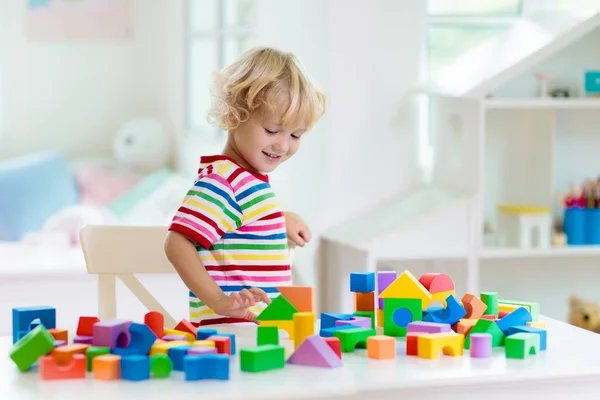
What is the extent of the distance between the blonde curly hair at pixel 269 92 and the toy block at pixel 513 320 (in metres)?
0.39

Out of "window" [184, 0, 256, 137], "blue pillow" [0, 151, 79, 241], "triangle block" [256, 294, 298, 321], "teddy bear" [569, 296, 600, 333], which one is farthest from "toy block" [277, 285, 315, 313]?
"blue pillow" [0, 151, 79, 241]

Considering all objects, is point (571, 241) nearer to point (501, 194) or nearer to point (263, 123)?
point (501, 194)

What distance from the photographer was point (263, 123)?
1.37 meters

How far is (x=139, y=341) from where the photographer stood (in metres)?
1.06

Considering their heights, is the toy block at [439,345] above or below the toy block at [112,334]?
below

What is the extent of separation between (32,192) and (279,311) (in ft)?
7.78

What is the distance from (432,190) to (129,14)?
188 centimetres

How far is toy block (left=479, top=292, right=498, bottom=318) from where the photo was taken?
126 centimetres

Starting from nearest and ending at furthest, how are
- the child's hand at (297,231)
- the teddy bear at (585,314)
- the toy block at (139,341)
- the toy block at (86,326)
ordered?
the toy block at (139,341) < the toy block at (86,326) < the child's hand at (297,231) < the teddy bear at (585,314)

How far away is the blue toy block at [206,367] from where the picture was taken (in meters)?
0.99

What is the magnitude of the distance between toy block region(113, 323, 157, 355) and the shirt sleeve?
252 millimetres

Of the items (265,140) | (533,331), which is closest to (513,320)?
(533,331)

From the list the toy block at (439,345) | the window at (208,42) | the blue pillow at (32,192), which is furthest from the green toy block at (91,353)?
the blue pillow at (32,192)

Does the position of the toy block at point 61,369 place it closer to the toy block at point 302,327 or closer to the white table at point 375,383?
the white table at point 375,383
